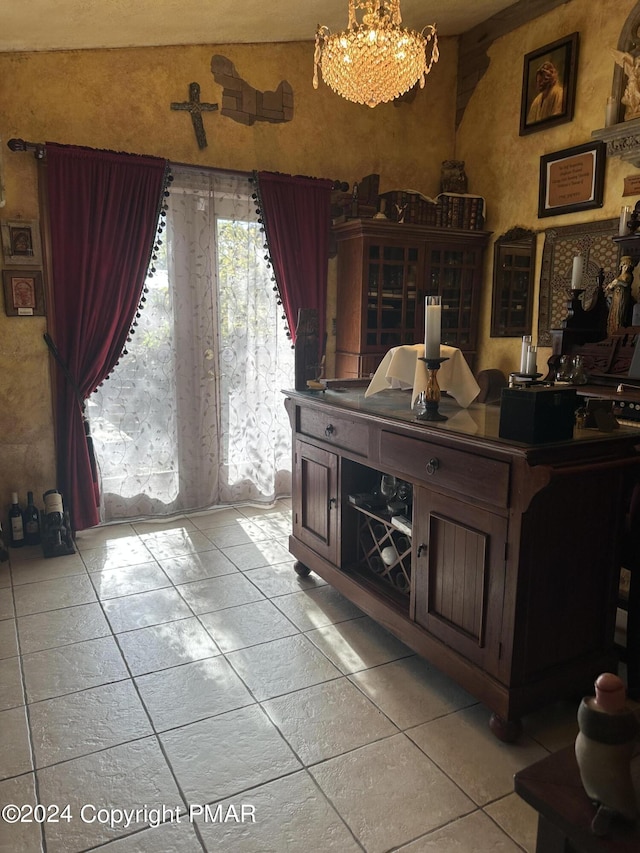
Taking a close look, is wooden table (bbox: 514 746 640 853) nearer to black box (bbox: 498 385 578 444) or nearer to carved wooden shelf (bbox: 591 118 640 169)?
black box (bbox: 498 385 578 444)

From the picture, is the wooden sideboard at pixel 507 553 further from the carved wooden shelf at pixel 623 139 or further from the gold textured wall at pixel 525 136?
the gold textured wall at pixel 525 136

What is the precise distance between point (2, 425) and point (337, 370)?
232 centimetres

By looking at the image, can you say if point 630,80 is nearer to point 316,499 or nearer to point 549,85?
point 549,85

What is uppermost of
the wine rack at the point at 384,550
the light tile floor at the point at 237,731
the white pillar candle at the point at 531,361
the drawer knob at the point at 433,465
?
the white pillar candle at the point at 531,361

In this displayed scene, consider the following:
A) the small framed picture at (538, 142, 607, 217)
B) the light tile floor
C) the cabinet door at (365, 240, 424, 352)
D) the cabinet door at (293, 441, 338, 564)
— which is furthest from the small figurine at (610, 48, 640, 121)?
→ the light tile floor

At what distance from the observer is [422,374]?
7.94ft

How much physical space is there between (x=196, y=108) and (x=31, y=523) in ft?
9.15

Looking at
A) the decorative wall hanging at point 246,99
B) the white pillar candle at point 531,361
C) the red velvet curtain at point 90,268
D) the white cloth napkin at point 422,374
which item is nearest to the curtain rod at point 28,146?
the red velvet curtain at point 90,268

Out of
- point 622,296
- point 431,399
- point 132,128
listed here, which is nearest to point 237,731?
point 431,399

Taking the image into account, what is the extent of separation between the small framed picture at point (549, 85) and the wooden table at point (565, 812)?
3.98 m

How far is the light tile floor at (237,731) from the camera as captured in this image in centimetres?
164

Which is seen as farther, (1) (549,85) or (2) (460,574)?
(1) (549,85)

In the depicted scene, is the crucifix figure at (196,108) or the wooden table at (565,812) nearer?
the wooden table at (565,812)

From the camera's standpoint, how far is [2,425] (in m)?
3.70
